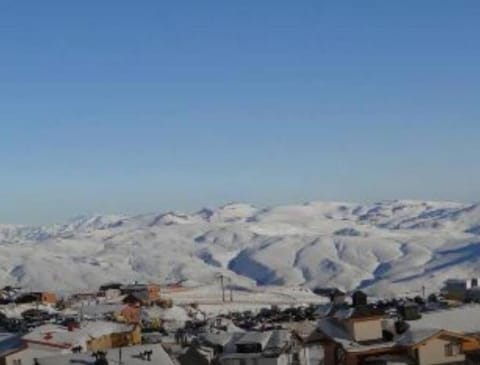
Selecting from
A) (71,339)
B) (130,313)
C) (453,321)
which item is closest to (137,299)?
(130,313)

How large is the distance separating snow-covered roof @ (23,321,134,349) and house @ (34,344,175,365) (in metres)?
9.72

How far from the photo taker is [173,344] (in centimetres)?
6141

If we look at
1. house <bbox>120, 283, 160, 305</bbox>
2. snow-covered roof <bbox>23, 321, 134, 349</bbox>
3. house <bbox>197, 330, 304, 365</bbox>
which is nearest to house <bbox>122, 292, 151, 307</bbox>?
house <bbox>120, 283, 160, 305</bbox>

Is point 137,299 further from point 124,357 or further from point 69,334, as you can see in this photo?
point 124,357

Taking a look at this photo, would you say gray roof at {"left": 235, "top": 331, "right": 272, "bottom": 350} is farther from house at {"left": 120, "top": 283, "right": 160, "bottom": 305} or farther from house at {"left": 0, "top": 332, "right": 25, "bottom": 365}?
house at {"left": 120, "top": 283, "right": 160, "bottom": 305}

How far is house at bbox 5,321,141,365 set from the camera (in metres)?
56.7

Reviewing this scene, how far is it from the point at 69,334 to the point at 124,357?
46.8ft

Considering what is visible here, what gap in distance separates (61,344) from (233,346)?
34.2 feet

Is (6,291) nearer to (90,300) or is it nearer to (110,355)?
(90,300)

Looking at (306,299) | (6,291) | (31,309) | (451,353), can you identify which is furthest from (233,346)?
(306,299)

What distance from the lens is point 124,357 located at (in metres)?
47.6

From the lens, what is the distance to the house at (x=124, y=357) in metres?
47.0

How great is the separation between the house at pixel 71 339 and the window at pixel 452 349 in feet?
66.2

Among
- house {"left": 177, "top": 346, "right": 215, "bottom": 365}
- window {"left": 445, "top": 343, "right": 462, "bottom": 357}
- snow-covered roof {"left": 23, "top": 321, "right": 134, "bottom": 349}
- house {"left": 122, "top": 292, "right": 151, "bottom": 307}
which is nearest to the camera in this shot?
window {"left": 445, "top": 343, "right": 462, "bottom": 357}
